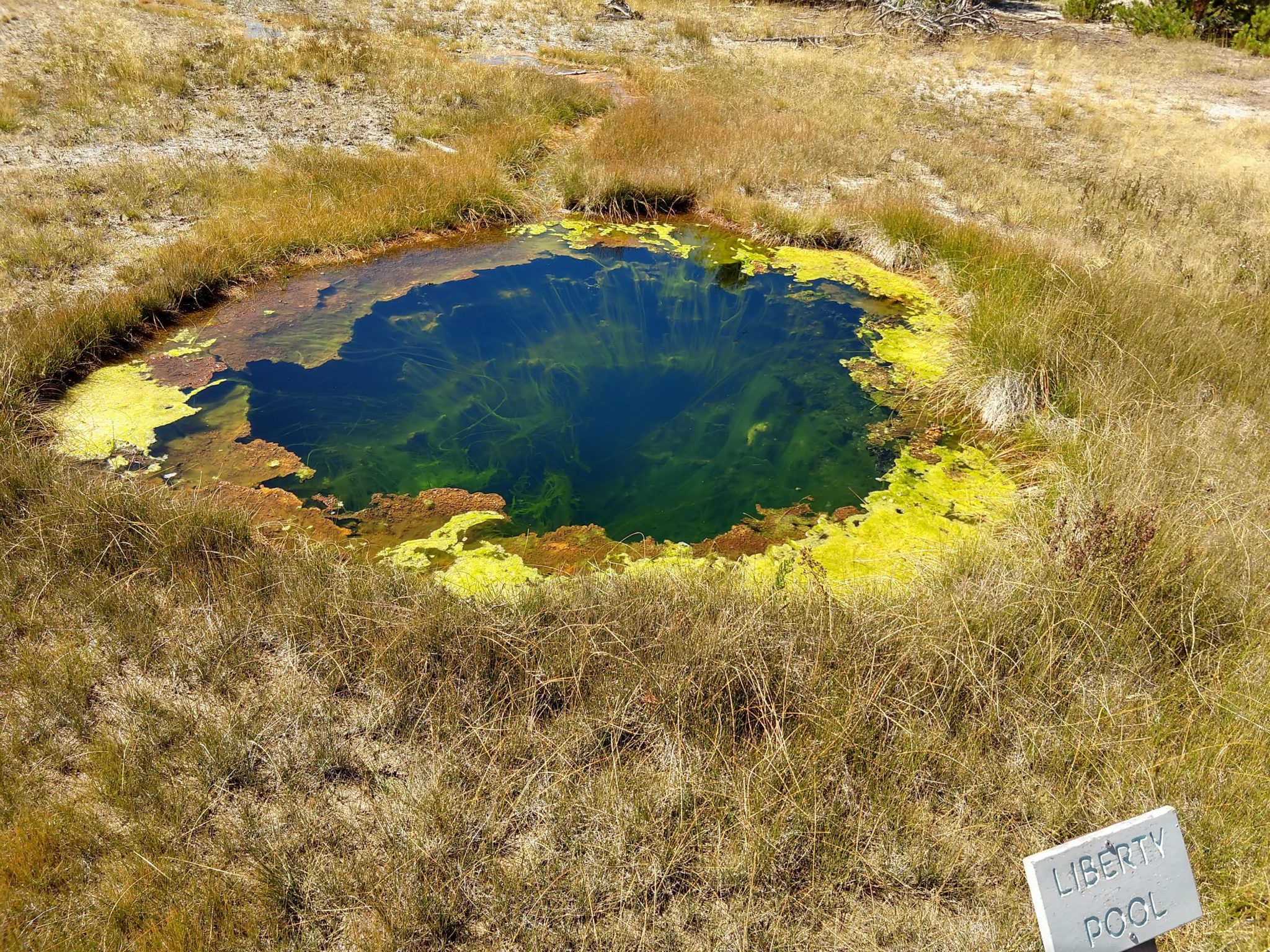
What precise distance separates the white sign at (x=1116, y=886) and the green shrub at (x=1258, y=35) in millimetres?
17968

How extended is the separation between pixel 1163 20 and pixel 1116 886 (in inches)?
774

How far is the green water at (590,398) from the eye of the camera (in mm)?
4090

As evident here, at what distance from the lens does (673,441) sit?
4.48m

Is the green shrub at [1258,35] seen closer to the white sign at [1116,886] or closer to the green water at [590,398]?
the green water at [590,398]

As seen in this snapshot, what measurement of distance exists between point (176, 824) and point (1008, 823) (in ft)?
7.88

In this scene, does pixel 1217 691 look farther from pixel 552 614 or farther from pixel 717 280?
pixel 717 280

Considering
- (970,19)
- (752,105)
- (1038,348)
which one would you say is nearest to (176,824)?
(1038,348)

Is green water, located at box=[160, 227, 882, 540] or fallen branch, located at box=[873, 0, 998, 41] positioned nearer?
green water, located at box=[160, 227, 882, 540]

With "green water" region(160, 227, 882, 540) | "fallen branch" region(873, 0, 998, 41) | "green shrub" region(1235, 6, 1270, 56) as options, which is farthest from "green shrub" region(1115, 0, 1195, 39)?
"green water" region(160, 227, 882, 540)

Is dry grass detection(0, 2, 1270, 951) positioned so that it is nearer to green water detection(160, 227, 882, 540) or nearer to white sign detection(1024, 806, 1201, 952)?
white sign detection(1024, 806, 1201, 952)

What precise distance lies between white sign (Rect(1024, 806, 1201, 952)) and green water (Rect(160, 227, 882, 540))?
2493mm

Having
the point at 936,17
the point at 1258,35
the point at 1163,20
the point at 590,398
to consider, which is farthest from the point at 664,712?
the point at 1163,20

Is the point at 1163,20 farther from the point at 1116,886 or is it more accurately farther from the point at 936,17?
the point at 1116,886

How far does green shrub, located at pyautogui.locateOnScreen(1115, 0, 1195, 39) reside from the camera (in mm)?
14664
